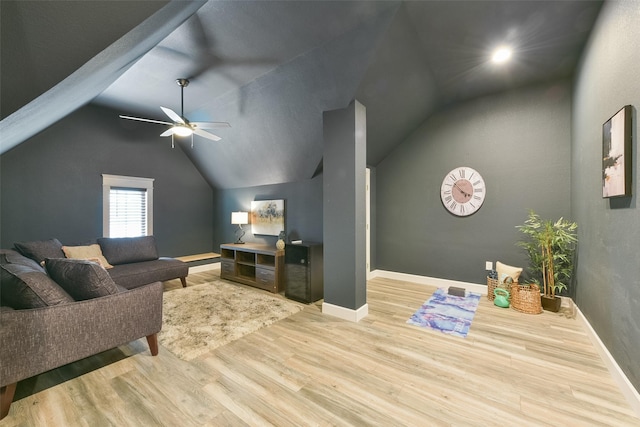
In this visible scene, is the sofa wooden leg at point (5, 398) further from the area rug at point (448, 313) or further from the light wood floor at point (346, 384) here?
the area rug at point (448, 313)

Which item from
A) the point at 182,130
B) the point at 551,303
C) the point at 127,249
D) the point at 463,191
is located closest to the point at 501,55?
the point at 463,191

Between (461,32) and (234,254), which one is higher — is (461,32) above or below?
above

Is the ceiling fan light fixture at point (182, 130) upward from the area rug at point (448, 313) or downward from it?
upward

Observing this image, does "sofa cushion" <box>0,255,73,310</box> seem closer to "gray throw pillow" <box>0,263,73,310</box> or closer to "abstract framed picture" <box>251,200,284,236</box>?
"gray throw pillow" <box>0,263,73,310</box>

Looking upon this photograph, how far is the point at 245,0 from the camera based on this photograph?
210 cm

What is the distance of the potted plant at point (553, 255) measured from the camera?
120 inches

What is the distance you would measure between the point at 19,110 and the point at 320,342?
9.76 feet

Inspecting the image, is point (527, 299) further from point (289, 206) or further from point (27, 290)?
point (27, 290)

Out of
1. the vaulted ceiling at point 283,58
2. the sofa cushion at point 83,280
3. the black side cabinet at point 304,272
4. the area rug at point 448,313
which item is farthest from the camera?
the black side cabinet at point 304,272

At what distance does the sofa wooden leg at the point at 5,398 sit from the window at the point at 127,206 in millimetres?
3736

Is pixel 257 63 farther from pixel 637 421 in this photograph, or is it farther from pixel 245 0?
pixel 637 421

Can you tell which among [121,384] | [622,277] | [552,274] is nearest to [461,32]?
[622,277]

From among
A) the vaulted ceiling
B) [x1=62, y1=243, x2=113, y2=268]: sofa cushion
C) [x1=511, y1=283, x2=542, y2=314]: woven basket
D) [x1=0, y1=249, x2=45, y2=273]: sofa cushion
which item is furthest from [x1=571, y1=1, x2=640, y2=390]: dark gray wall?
[x1=62, y1=243, x2=113, y2=268]: sofa cushion

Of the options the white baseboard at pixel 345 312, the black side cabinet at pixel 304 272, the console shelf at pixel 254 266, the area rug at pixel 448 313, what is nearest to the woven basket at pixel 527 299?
the area rug at pixel 448 313
